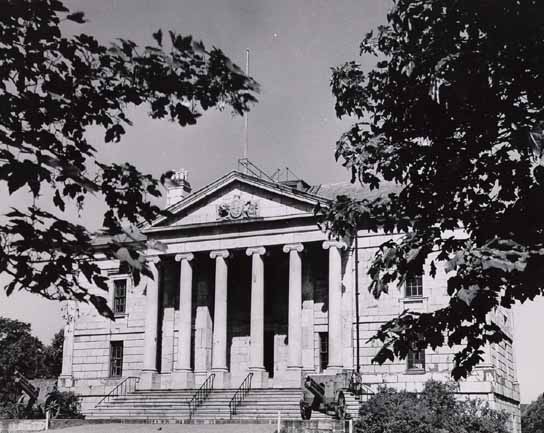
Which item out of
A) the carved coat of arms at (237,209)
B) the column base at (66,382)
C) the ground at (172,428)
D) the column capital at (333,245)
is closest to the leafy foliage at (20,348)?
the column base at (66,382)

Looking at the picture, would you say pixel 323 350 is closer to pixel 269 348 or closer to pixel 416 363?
pixel 269 348

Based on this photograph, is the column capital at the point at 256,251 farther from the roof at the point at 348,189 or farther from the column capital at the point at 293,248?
the roof at the point at 348,189

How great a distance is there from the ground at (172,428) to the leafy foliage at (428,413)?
435 cm

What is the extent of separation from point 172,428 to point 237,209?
41.9 ft

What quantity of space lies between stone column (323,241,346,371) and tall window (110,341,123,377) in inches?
550

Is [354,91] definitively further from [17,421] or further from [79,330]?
[79,330]

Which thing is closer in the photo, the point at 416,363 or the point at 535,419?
the point at 416,363

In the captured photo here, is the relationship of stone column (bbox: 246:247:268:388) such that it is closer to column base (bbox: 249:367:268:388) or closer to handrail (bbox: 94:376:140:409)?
column base (bbox: 249:367:268:388)

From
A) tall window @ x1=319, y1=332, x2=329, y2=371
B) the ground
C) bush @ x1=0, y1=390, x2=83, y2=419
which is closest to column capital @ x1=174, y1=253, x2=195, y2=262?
tall window @ x1=319, y1=332, x2=329, y2=371

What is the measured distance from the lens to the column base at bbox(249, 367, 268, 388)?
38906mm

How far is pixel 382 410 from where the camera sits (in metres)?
32.1

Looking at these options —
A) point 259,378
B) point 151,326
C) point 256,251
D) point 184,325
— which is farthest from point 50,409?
point 256,251

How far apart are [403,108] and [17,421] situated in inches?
1147

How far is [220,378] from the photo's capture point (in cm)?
4003
